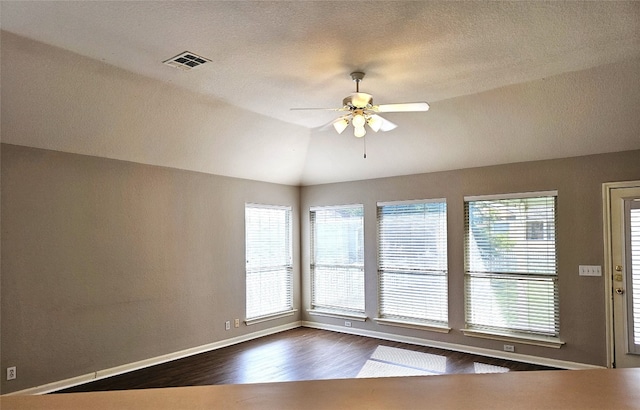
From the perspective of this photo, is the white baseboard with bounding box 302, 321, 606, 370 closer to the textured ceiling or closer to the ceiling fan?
the textured ceiling

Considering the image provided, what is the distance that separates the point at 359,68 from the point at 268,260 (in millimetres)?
3833

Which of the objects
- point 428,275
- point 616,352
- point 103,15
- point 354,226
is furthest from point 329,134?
→ point 616,352

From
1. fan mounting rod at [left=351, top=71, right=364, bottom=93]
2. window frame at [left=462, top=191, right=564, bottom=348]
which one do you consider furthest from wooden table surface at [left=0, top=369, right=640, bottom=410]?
window frame at [left=462, top=191, right=564, bottom=348]

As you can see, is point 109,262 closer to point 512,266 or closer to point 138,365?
point 138,365

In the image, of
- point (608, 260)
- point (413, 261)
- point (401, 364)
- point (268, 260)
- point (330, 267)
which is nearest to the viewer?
point (608, 260)

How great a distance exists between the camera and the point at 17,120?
3848 millimetres

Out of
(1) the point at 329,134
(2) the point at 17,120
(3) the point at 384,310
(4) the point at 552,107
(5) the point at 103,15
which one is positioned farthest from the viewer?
(3) the point at 384,310

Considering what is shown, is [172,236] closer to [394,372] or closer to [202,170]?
[202,170]

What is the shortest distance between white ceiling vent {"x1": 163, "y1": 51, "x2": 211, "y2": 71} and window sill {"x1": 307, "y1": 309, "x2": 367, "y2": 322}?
444 centimetres

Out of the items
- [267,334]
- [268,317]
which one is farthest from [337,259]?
[267,334]

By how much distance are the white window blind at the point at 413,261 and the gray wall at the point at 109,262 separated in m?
2.12

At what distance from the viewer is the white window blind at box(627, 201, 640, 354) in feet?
14.7

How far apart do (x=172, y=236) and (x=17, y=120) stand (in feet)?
7.02

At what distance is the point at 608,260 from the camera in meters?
4.65
